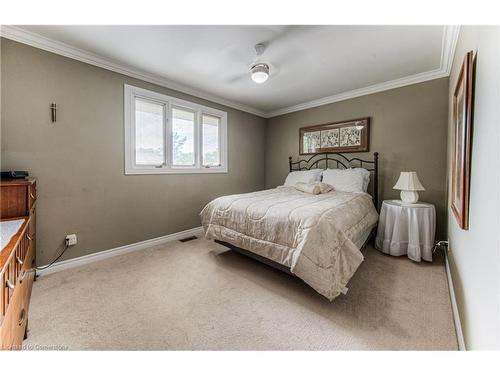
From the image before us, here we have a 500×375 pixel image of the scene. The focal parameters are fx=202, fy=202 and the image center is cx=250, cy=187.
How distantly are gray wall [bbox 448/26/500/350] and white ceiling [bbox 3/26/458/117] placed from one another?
1153 mm

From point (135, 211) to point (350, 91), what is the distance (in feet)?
12.6

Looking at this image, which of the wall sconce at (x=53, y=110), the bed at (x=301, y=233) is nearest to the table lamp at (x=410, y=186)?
the bed at (x=301, y=233)

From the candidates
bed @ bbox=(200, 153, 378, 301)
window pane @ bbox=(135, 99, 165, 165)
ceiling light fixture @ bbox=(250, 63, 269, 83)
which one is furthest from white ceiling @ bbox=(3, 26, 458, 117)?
bed @ bbox=(200, 153, 378, 301)

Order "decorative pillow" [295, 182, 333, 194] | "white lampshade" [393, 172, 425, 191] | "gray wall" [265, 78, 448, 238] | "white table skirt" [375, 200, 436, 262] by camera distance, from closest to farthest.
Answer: "white table skirt" [375, 200, 436, 262] → "white lampshade" [393, 172, 425, 191] → "gray wall" [265, 78, 448, 238] → "decorative pillow" [295, 182, 333, 194]

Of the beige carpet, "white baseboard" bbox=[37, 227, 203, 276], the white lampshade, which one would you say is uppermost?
the white lampshade

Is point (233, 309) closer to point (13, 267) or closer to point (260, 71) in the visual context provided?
point (13, 267)

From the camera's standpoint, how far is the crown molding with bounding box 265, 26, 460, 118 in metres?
2.00

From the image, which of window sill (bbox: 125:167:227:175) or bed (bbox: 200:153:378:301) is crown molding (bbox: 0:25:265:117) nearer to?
window sill (bbox: 125:167:227:175)

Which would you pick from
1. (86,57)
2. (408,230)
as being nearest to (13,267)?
(86,57)

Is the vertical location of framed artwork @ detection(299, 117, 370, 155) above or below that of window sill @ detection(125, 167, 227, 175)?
above

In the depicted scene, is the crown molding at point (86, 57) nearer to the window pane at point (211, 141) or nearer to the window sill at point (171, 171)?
the window pane at point (211, 141)

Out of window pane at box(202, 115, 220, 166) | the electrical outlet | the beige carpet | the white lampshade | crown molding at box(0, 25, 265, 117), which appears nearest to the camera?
the beige carpet

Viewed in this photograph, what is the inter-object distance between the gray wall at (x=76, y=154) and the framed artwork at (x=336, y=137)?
8.30ft
